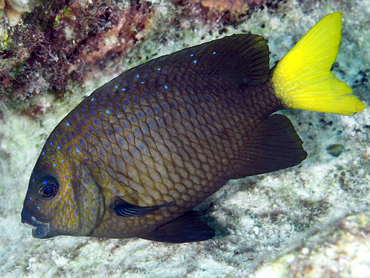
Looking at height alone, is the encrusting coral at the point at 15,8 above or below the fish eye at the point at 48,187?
above

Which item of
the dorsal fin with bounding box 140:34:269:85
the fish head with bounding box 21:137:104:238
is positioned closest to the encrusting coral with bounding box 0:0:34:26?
the dorsal fin with bounding box 140:34:269:85

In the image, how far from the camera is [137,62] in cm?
313

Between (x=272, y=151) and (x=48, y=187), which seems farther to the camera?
(x=272, y=151)

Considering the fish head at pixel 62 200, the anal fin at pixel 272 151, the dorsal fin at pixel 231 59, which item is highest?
the dorsal fin at pixel 231 59

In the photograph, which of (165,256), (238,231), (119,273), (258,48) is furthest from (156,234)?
(258,48)

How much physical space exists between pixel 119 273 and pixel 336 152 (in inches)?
93.7

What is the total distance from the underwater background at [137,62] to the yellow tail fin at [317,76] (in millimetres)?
727

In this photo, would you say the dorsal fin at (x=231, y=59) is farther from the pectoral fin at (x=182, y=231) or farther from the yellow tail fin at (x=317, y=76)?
the pectoral fin at (x=182, y=231)

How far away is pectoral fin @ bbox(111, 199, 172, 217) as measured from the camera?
1966 millimetres

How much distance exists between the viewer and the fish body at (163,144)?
2.04 m

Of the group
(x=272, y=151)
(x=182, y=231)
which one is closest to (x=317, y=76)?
(x=272, y=151)

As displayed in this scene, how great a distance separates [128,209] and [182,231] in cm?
56

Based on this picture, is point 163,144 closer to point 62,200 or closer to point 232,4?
point 62,200

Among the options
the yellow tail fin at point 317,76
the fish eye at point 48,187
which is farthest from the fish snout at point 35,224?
the yellow tail fin at point 317,76
